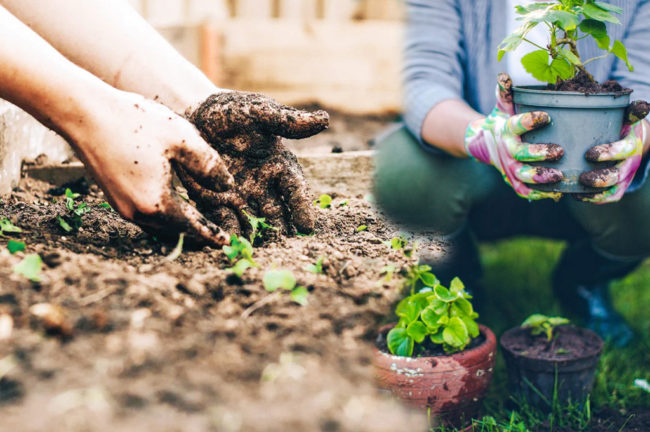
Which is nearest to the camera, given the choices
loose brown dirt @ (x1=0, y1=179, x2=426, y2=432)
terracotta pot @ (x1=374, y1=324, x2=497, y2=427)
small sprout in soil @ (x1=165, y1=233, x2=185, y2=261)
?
loose brown dirt @ (x1=0, y1=179, x2=426, y2=432)

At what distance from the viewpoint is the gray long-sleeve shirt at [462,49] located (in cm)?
193

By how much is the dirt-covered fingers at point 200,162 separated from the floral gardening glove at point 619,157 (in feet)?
2.75

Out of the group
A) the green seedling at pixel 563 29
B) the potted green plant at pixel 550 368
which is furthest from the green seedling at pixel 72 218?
the potted green plant at pixel 550 368

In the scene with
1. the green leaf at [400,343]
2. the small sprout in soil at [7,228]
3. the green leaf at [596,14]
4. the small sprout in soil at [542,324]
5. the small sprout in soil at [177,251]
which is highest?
the green leaf at [596,14]

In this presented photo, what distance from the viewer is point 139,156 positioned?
1.22 meters

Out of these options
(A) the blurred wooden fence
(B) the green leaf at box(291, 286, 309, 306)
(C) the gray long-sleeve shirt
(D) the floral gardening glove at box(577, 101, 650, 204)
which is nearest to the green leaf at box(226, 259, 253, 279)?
(B) the green leaf at box(291, 286, 309, 306)

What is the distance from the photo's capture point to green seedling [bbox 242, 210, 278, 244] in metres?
1.41

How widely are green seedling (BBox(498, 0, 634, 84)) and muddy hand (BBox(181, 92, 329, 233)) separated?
0.51 metres

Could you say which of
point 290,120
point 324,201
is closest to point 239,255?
point 290,120

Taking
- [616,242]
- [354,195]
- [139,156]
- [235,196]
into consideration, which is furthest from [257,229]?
[616,242]

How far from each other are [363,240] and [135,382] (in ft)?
2.51

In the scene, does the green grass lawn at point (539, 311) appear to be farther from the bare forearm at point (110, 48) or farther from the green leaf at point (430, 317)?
the bare forearm at point (110, 48)

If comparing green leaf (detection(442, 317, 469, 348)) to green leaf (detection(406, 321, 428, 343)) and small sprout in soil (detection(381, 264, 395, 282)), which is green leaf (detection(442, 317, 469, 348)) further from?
small sprout in soil (detection(381, 264, 395, 282))

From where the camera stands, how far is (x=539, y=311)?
90.9 inches
